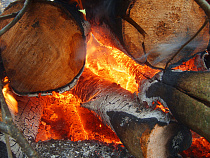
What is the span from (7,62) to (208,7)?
1.28 m

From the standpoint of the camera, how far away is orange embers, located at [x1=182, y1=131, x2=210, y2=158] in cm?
147

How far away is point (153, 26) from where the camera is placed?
1.24 m

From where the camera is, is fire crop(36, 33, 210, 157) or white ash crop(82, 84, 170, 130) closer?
white ash crop(82, 84, 170, 130)

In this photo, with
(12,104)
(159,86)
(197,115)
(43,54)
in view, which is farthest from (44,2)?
(197,115)

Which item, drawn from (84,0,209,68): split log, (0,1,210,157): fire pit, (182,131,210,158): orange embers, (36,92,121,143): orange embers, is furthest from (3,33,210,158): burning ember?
(182,131,210,158): orange embers

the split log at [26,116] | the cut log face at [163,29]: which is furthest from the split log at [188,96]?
the split log at [26,116]

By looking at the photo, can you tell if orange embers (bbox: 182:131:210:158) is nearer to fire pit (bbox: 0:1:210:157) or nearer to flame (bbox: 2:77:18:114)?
fire pit (bbox: 0:1:210:157)

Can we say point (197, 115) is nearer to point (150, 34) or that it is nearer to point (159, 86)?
point (159, 86)

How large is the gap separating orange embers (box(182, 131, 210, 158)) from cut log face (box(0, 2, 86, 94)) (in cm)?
108

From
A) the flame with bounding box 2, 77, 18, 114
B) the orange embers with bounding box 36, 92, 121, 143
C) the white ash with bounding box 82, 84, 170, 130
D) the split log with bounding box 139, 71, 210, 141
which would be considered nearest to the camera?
the split log with bounding box 139, 71, 210, 141

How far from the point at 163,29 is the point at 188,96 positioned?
518 millimetres

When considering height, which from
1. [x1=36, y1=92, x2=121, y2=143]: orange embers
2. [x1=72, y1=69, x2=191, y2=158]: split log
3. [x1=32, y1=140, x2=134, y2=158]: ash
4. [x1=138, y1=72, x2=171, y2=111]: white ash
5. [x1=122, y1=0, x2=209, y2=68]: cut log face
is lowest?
[x1=36, y1=92, x2=121, y2=143]: orange embers

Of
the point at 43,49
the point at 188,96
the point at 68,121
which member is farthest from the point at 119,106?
the point at 68,121

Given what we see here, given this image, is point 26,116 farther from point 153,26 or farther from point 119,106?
point 153,26
